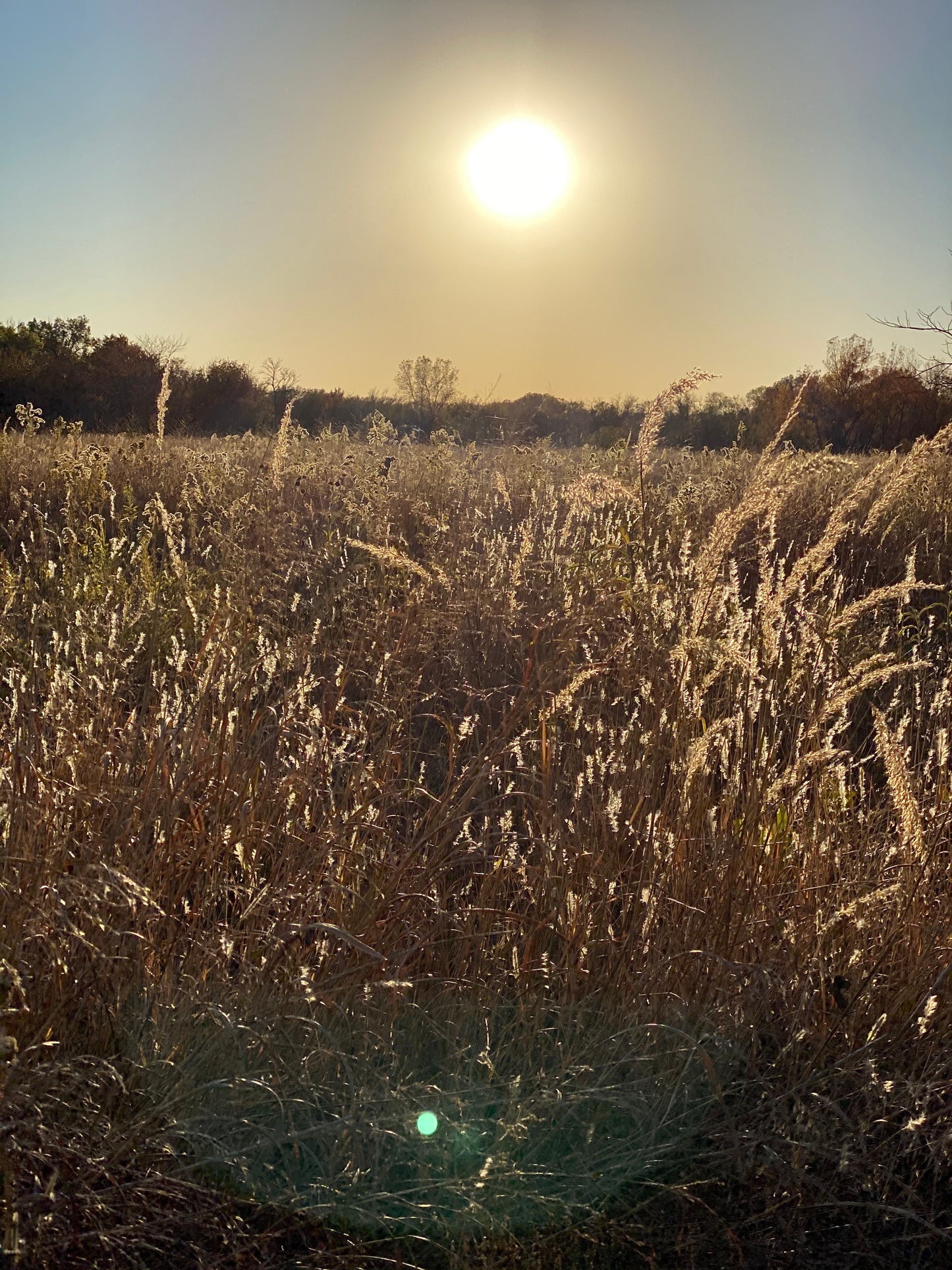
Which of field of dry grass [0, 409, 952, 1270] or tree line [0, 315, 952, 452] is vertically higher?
tree line [0, 315, 952, 452]

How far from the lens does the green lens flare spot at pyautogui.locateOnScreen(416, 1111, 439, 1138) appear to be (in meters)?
1.47

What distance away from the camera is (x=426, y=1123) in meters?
1.49

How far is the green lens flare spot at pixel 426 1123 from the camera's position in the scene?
147 centimetres

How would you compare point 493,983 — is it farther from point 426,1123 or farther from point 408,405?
point 408,405

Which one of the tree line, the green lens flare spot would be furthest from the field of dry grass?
the tree line

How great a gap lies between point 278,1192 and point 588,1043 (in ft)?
1.70

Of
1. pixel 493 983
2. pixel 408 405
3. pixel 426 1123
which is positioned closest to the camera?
pixel 426 1123

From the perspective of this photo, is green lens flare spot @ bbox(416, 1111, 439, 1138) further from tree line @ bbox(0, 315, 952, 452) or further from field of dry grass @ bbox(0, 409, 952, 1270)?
tree line @ bbox(0, 315, 952, 452)

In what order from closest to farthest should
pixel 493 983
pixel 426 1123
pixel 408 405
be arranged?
pixel 426 1123 < pixel 493 983 < pixel 408 405

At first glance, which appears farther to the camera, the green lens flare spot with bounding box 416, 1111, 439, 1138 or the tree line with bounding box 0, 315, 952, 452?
the tree line with bounding box 0, 315, 952, 452

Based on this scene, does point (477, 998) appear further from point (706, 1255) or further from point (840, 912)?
point (840, 912)

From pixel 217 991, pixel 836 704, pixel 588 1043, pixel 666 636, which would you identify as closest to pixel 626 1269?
pixel 588 1043

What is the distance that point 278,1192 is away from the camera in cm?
141

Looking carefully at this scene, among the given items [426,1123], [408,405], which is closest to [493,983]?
[426,1123]
